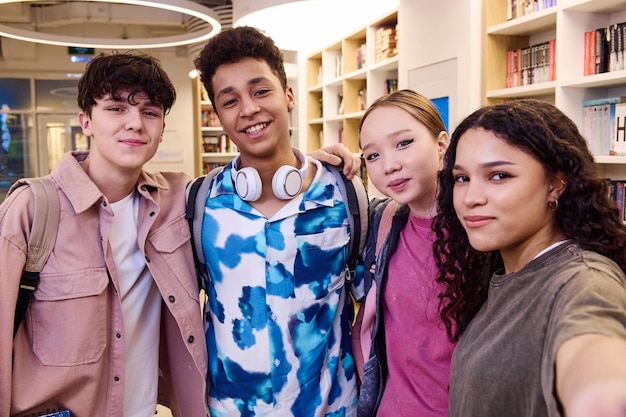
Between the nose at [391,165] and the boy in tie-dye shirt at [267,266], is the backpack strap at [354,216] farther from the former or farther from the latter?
the nose at [391,165]

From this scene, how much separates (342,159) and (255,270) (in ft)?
1.72

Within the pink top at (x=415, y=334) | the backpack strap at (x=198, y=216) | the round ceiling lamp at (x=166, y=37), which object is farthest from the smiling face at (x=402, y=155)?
the round ceiling lamp at (x=166, y=37)

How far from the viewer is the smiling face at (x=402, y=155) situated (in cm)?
152

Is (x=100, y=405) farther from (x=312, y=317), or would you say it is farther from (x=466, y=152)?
(x=466, y=152)

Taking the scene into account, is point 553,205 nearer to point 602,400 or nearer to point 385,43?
point 602,400

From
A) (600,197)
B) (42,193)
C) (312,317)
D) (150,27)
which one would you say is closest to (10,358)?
(42,193)

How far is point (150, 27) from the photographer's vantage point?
9805 millimetres

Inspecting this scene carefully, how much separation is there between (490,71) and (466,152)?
3.14 m

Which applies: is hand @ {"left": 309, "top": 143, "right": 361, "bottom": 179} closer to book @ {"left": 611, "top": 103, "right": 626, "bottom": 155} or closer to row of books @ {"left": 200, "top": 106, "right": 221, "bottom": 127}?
book @ {"left": 611, "top": 103, "right": 626, "bottom": 155}

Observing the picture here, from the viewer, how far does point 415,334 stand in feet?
5.05

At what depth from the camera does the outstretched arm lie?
0.70 metres

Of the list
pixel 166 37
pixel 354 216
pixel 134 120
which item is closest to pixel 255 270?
pixel 354 216

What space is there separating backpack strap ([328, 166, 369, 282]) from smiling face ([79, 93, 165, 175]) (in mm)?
652

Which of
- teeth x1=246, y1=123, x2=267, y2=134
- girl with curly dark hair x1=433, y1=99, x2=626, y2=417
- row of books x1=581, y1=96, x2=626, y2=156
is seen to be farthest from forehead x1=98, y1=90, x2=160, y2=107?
row of books x1=581, y1=96, x2=626, y2=156
